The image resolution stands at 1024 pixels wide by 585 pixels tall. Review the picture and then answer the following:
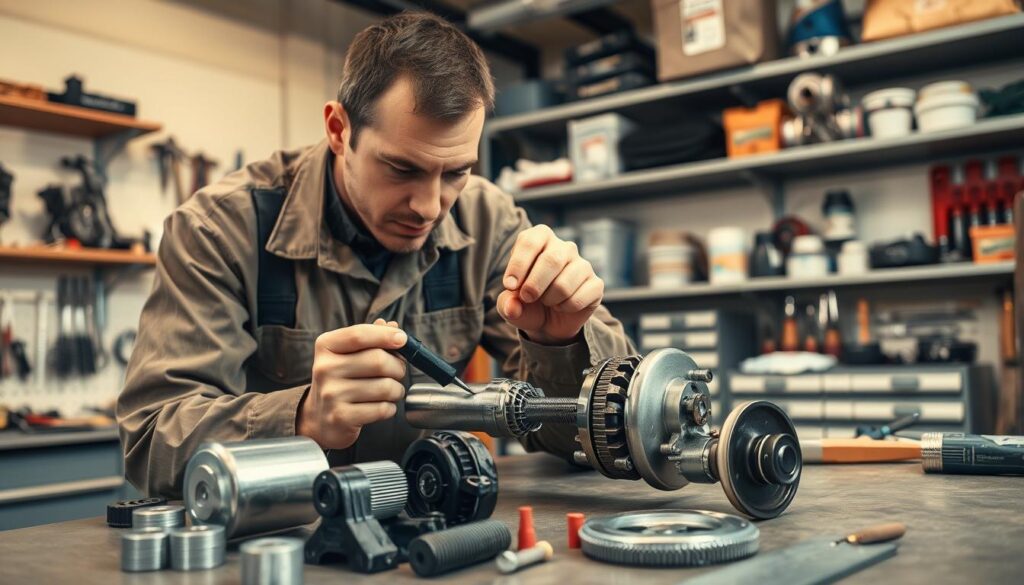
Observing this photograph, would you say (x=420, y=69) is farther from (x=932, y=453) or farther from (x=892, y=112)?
(x=892, y=112)

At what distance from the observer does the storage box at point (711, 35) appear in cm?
324

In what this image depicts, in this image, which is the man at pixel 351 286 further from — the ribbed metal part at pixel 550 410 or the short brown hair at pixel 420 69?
the ribbed metal part at pixel 550 410

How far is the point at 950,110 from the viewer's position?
2908mm

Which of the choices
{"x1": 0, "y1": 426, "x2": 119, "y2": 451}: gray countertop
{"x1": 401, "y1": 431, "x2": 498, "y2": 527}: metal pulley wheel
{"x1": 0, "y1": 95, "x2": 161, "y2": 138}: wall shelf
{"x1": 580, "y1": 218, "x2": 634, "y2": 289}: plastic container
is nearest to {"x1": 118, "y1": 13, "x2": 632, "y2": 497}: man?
{"x1": 401, "y1": 431, "x2": 498, "y2": 527}: metal pulley wheel

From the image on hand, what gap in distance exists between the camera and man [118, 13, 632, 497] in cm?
112

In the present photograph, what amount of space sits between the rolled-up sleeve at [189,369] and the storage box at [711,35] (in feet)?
7.95

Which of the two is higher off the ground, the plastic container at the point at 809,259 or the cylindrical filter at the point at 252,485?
the plastic container at the point at 809,259

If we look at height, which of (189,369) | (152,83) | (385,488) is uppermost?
(152,83)

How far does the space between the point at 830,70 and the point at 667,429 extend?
106 inches

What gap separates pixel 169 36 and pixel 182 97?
Answer: 10.3 inches

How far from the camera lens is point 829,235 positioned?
10.8 feet

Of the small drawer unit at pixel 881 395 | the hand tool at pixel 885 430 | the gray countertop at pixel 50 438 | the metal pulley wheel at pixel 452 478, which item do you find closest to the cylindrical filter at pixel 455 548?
the metal pulley wheel at pixel 452 478

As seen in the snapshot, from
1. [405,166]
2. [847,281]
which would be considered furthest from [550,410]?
[847,281]

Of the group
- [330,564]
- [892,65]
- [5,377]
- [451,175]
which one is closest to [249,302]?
[451,175]
